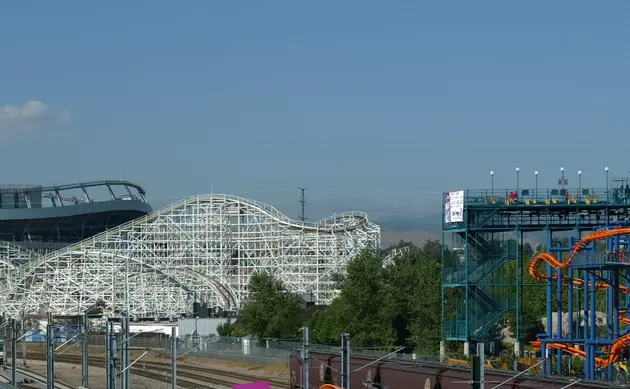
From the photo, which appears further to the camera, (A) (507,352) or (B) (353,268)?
(B) (353,268)

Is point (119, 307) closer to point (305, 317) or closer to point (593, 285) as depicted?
point (305, 317)

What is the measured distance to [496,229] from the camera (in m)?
53.7

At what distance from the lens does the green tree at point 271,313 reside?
67.7 meters

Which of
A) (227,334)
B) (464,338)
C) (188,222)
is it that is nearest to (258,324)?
(227,334)

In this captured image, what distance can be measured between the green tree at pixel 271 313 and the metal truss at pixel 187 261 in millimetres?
16169

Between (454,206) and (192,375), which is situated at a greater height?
(454,206)

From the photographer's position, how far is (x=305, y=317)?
76.5 metres

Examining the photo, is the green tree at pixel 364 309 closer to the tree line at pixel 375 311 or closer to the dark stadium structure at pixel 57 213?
the tree line at pixel 375 311

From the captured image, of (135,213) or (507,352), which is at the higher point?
(135,213)

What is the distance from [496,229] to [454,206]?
7.42 feet

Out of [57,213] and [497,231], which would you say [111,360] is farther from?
[57,213]

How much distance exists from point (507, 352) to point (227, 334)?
940 inches

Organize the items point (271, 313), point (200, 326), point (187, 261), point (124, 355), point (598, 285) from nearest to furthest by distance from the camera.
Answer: point (124, 355), point (598, 285), point (271, 313), point (200, 326), point (187, 261)

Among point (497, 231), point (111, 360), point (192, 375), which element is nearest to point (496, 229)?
point (497, 231)
